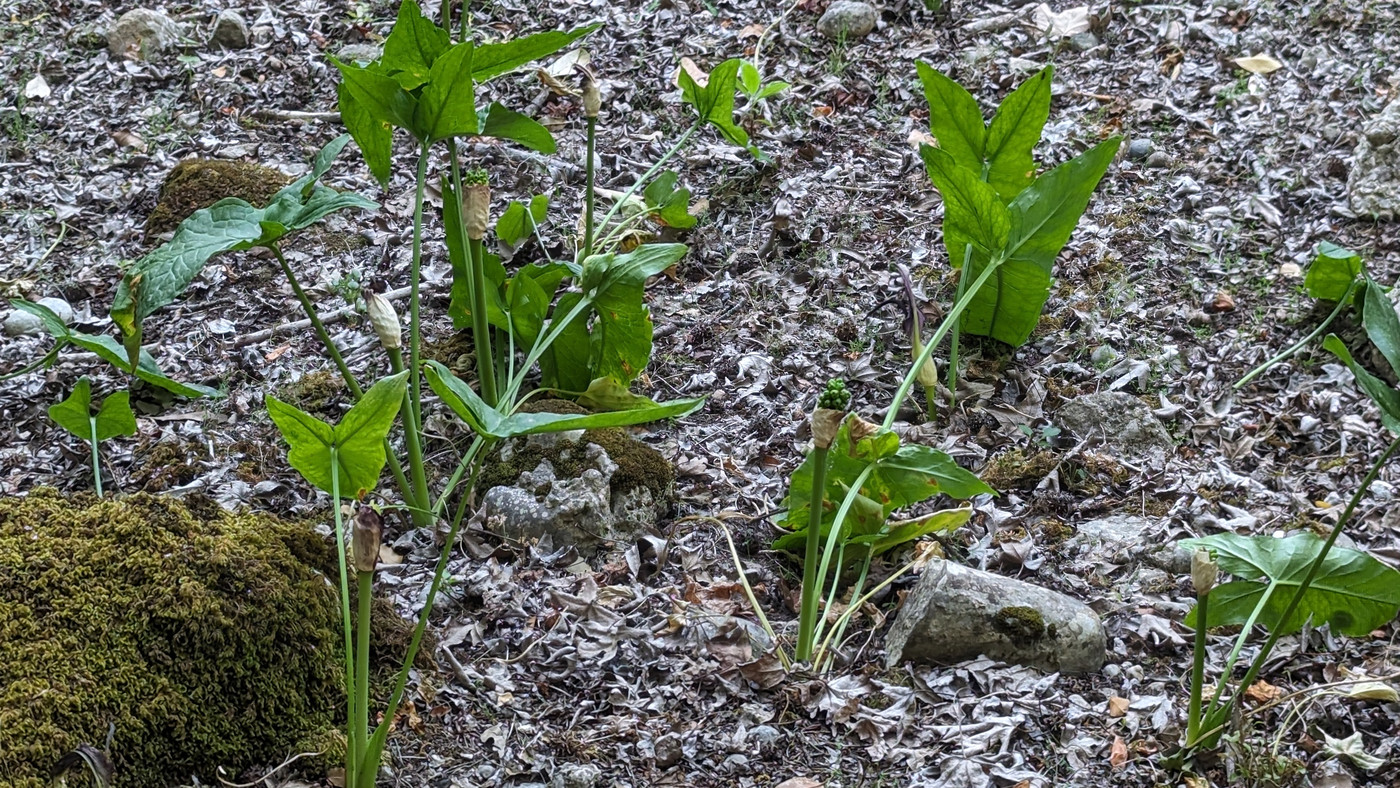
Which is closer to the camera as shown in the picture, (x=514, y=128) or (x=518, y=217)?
(x=514, y=128)

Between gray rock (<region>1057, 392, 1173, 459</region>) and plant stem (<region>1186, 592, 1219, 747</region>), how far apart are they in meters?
1.00

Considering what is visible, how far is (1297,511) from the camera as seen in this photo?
2.79 metres

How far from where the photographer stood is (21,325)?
3.43 meters

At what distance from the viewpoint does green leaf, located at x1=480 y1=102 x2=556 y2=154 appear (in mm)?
2543

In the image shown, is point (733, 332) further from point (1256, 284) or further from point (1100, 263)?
point (1256, 284)

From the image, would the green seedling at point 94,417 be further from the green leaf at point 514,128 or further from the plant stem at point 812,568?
the plant stem at point 812,568

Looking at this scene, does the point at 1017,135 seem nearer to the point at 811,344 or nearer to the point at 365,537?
the point at 811,344

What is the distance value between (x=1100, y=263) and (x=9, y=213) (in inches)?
151

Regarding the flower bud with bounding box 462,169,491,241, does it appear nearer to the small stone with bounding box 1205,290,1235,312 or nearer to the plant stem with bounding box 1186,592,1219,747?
the plant stem with bounding box 1186,592,1219,747

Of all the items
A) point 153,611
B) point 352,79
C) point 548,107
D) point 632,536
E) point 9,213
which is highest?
point 352,79

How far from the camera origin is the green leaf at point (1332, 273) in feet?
10.0

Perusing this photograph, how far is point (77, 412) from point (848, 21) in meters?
3.49

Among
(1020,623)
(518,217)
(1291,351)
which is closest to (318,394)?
(518,217)

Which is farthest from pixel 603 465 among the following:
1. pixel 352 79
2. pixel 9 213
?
pixel 9 213
